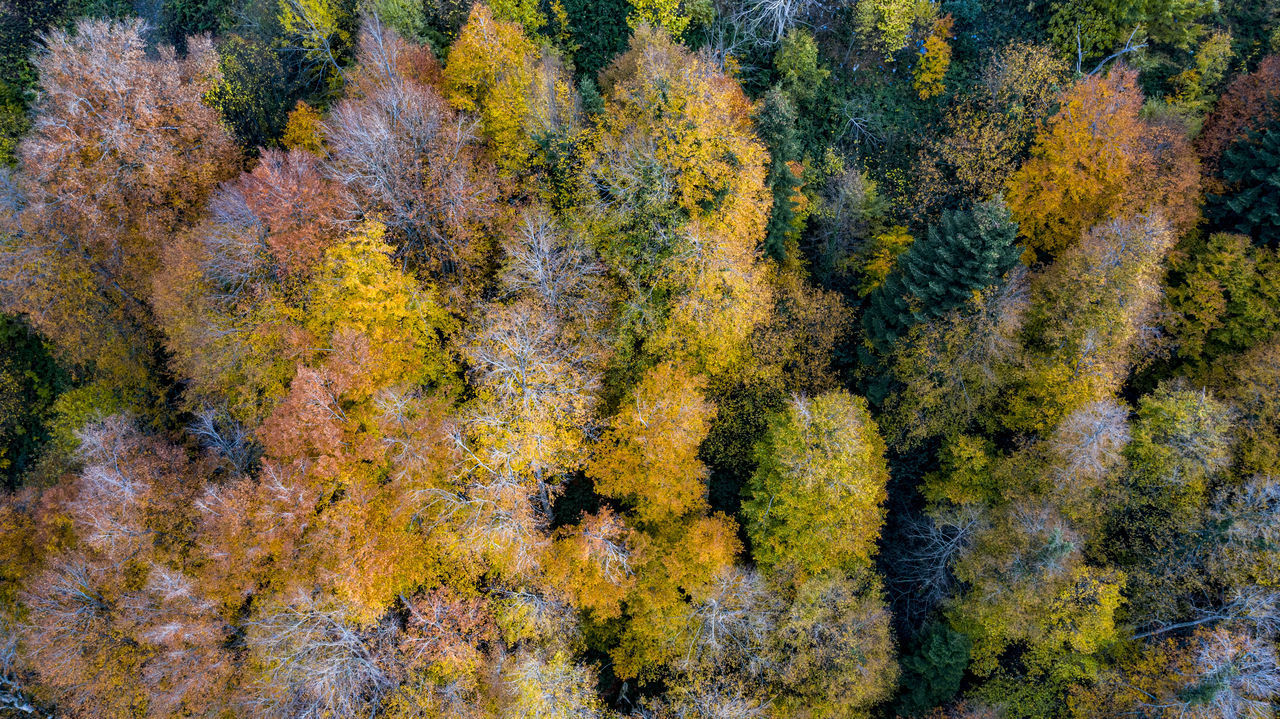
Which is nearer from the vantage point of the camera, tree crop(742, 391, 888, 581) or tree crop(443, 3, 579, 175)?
tree crop(742, 391, 888, 581)

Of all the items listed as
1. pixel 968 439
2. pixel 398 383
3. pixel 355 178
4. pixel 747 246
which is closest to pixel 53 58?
pixel 355 178

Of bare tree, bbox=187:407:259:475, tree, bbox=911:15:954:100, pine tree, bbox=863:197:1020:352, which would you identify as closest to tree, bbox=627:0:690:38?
tree, bbox=911:15:954:100

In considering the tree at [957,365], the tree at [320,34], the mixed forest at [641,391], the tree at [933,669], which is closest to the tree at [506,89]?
the mixed forest at [641,391]

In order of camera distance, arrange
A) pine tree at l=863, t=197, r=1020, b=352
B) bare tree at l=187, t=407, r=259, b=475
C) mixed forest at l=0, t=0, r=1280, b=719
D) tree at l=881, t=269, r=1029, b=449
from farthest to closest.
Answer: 1. bare tree at l=187, t=407, r=259, b=475
2. tree at l=881, t=269, r=1029, b=449
3. pine tree at l=863, t=197, r=1020, b=352
4. mixed forest at l=0, t=0, r=1280, b=719

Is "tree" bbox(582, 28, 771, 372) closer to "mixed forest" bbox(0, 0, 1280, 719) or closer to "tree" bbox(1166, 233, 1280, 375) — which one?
"mixed forest" bbox(0, 0, 1280, 719)

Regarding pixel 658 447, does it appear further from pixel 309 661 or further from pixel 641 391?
pixel 309 661

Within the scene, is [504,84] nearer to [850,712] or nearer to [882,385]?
[882,385]
